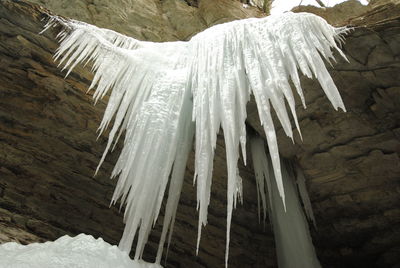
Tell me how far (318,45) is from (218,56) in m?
0.65

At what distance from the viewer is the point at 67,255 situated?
177cm

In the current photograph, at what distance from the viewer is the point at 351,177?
3525mm

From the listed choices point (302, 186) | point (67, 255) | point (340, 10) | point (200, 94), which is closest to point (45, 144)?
point (200, 94)

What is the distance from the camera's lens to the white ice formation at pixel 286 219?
3363mm

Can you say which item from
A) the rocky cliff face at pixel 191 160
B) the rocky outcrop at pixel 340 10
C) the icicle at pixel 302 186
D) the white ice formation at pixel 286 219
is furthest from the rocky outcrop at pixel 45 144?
the rocky outcrop at pixel 340 10

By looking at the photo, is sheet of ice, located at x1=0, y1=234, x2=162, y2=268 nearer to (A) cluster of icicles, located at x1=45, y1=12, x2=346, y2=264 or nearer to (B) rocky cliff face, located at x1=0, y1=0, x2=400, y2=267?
(A) cluster of icicles, located at x1=45, y1=12, x2=346, y2=264

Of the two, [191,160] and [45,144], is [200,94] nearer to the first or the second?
[191,160]

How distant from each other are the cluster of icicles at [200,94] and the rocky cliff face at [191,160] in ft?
1.15

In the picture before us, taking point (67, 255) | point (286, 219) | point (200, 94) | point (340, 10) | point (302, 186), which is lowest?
point (286, 219)

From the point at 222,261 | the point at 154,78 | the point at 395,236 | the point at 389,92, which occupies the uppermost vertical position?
the point at 389,92

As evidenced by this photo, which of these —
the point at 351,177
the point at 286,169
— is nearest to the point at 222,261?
the point at 286,169

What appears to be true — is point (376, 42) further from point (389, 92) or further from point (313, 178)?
point (313, 178)

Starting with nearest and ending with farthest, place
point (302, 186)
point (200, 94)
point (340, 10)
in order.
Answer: point (200, 94) → point (302, 186) → point (340, 10)

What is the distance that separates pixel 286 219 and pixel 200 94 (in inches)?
65.3
